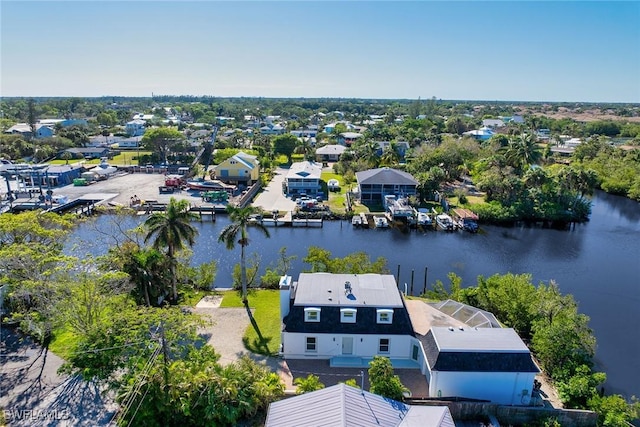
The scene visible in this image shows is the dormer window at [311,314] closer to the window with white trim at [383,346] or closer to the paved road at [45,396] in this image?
the window with white trim at [383,346]

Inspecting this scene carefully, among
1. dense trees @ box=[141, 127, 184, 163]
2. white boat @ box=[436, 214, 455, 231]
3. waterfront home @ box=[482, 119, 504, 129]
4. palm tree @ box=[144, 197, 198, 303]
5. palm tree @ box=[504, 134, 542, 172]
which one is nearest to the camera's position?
palm tree @ box=[144, 197, 198, 303]

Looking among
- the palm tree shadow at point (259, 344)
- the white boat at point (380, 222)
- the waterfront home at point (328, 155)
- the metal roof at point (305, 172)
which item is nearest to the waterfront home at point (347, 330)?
the palm tree shadow at point (259, 344)

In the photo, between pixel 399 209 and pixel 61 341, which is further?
pixel 399 209

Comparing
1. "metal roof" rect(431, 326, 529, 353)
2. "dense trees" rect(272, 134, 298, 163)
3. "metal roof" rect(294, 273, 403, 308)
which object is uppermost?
"dense trees" rect(272, 134, 298, 163)

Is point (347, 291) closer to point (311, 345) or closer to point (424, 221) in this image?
point (311, 345)

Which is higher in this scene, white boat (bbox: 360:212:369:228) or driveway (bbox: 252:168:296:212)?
driveway (bbox: 252:168:296:212)

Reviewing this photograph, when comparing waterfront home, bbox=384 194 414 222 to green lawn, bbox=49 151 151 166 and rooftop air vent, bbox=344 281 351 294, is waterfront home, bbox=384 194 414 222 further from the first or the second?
green lawn, bbox=49 151 151 166

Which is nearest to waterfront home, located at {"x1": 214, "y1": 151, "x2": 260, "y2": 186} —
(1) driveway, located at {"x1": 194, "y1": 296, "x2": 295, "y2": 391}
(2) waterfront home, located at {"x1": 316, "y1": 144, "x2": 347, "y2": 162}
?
(2) waterfront home, located at {"x1": 316, "y1": 144, "x2": 347, "y2": 162}

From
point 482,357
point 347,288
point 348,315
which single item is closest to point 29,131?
point 347,288
